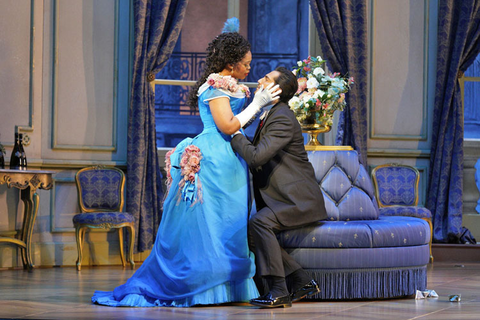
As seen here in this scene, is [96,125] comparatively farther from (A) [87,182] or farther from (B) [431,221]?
(B) [431,221]

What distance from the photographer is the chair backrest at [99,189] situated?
224 inches

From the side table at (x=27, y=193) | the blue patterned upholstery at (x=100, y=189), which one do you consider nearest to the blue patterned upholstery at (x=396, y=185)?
the blue patterned upholstery at (x=100, y=189)

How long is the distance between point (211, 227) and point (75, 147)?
2.94m

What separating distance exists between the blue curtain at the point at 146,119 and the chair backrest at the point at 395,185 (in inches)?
81.1

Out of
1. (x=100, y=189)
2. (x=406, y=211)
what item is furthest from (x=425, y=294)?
(x=100, y=189)

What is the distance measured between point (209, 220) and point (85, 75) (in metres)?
3.09

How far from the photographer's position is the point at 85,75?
5918 mm

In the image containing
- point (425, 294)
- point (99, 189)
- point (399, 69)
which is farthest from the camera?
point (399, 69)

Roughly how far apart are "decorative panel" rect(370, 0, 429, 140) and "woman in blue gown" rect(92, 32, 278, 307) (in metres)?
3.35

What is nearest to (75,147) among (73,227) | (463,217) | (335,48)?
(73,227)

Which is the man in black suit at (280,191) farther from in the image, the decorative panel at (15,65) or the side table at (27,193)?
the decorative panel at (15,65)

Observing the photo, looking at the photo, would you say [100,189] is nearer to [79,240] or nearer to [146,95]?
[79,240]

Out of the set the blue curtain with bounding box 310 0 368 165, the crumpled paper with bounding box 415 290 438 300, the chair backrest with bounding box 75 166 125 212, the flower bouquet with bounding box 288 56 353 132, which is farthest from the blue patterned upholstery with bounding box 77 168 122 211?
the crumpled paper with bounding box 415 290 438 300

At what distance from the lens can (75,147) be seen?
5867mm
